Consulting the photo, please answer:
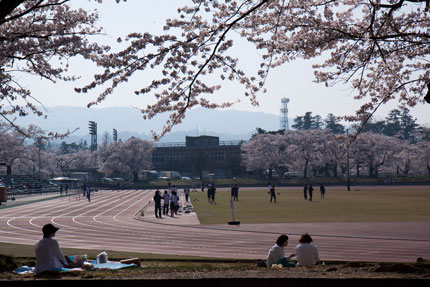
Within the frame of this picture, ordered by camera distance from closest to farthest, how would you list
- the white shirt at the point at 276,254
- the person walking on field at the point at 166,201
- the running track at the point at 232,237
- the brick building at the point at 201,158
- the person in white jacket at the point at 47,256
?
the person in white jacket at the point at 47,256
the white shirt at the point at 276,254
the running track at the point at 232,237
the person walking on field at the point at 166,201
the brick building at the point at 201,158

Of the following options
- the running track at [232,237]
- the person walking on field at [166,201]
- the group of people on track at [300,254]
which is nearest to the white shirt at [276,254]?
the group of people on track at [300,254]

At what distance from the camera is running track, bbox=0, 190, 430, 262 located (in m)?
16.2

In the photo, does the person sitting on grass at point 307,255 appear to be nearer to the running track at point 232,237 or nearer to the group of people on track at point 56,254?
the group of people on track at point 56,254

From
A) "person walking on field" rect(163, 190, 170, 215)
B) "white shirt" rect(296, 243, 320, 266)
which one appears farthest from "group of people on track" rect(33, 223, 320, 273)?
"person walking on field" rect(163, 190, 170, 215)

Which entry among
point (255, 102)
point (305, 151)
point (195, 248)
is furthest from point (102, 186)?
point (255, 102)

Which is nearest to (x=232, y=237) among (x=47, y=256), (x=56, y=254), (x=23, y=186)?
(x=56, y=254)

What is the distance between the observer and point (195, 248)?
1741 centimetres

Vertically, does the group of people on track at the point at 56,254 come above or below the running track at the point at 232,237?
above

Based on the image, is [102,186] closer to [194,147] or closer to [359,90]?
[194,147]

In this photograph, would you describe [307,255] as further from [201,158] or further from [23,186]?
[201,158]

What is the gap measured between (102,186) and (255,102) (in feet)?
266

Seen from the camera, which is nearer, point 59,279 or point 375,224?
point 59,279

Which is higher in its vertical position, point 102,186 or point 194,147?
point 194,147

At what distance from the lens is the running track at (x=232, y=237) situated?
53.2 ft
